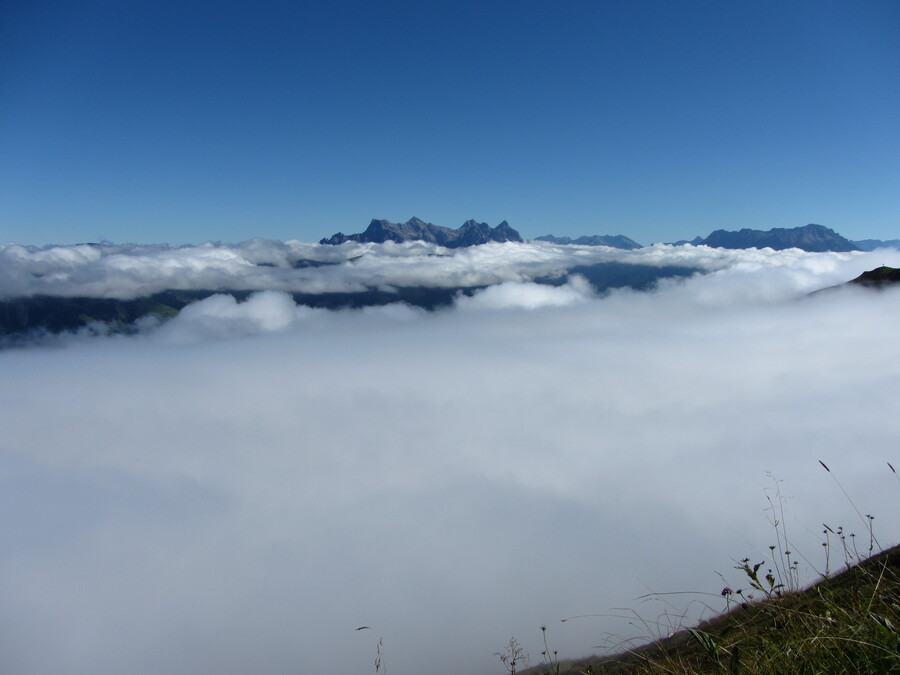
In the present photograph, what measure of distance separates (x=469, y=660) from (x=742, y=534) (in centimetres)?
10745

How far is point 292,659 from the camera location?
175 metres

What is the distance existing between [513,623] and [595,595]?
31.6 metres

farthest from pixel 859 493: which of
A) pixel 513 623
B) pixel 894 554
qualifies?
pixel 894 554

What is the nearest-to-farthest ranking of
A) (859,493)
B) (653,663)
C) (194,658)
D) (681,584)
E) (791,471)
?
(653,663)
(859,493)
(681,584)
(791,471)
(194,658)

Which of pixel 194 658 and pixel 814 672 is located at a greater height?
pixel 814 672

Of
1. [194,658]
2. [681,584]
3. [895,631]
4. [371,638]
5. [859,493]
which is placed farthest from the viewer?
[194,658]

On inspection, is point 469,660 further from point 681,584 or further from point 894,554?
point 894,554

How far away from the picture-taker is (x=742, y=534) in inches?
6826

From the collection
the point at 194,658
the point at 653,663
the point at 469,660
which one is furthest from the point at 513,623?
the point at 653,663

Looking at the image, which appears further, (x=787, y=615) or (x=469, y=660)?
(x=469, y=660)

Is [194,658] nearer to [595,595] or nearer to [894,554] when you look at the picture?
[595,595]

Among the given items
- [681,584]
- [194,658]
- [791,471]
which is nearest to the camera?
[681,584]

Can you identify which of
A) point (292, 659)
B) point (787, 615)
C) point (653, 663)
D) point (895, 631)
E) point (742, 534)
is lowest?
point (292, 659)

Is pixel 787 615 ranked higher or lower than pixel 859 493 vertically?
higher
